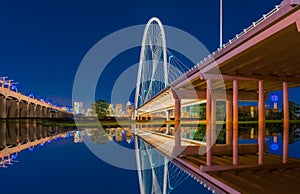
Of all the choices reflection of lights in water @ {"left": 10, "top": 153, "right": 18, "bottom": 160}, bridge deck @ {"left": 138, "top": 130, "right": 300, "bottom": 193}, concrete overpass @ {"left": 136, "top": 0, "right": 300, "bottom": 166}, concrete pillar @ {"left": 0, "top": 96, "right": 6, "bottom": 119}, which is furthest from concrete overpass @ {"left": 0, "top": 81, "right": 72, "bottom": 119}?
bridge deck @ {"left": 138, "top": 130, "right": 300, "bottom": 193}

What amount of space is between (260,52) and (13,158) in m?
11.5

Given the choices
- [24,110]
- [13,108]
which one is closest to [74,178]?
[13,108]

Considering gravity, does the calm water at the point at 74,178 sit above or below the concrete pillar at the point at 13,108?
below

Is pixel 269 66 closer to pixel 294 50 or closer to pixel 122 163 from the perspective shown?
pixel 294 50

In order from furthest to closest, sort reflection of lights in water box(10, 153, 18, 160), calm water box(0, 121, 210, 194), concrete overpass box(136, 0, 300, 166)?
1. reflection of lights in water box(10, 153, 18, 160)
2. concrete overpass box(136, 0, 300, 166)
3. calm water box(0, 121, 210, 194)

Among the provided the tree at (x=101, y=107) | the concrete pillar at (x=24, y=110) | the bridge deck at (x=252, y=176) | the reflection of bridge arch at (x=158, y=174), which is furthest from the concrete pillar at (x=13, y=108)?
the bridge deck at (x=252, y=176)

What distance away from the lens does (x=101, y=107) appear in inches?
3521

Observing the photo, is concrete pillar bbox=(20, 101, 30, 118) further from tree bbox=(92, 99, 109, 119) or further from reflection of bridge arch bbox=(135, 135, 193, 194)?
reflection of bridge arch bbox=(135, 135, 193, 194)

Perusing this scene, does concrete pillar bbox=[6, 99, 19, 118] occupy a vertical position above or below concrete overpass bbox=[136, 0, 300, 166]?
below

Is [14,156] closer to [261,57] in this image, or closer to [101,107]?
[261,57]

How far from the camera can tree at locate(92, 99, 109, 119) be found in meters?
88.5

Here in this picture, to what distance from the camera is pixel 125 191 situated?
26.7ft

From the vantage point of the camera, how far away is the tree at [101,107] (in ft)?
290

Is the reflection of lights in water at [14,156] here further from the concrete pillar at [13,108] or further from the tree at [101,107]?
the tree at [101,107]
